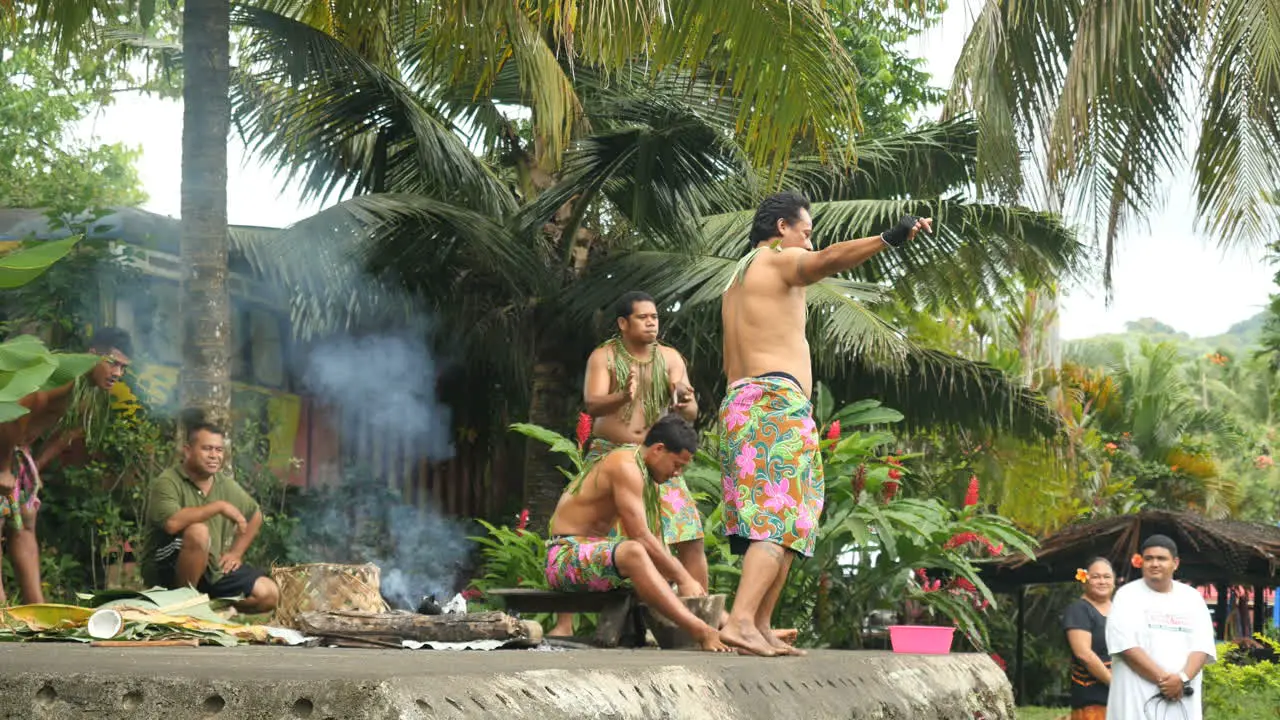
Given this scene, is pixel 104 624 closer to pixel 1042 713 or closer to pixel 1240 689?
pixel 1240 689

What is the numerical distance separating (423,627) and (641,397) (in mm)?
2060

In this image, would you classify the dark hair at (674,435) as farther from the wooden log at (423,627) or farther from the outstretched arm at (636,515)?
the wooden log at (423,627)

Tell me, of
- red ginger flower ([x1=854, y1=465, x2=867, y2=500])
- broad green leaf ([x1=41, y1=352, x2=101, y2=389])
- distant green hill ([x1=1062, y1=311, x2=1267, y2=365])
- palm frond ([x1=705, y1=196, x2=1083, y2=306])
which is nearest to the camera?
broad green leaf ([x1=41, y1=352, x2=101, y2=389])

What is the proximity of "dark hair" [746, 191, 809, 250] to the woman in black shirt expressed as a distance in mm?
3707

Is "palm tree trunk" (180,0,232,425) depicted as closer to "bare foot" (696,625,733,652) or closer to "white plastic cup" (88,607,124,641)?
"white plastic cup" (88,607,124,641)

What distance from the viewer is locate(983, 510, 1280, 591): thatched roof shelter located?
12.1 m

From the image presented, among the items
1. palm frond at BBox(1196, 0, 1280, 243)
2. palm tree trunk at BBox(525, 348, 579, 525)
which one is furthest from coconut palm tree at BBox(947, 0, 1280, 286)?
palm tree trunk at BBox(525, 348, 579, 525)

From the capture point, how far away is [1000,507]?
54.8 ft

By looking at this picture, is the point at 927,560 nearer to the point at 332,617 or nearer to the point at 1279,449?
the point at 332,617

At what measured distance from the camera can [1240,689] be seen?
35.9 feet

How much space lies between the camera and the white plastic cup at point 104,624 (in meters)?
4.86

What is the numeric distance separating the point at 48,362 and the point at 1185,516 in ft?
32.6

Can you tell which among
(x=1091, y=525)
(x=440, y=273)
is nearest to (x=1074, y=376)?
(x=1091, y=525)

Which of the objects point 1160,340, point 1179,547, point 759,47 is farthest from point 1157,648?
point 1160,340
